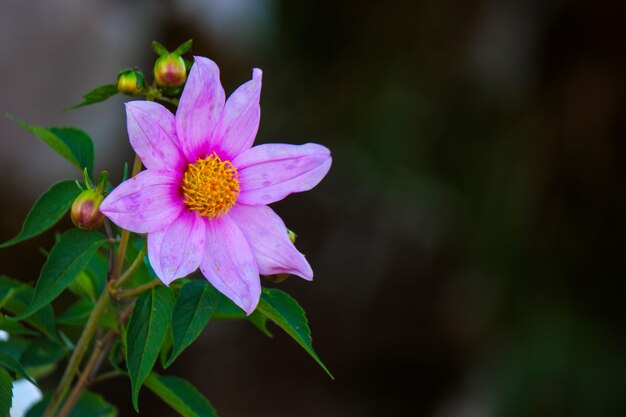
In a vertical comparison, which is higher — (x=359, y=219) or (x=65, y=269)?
(x=65, y=269)

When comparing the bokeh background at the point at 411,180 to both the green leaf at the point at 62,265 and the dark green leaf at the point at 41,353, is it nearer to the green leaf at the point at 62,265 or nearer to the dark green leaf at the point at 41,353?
the dark green leaf at the point at 41,353

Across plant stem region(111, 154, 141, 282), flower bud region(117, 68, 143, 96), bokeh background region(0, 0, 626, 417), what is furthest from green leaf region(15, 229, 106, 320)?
bokeh background region(0, 0, 626, 417)

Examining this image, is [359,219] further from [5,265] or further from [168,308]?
[168,308]

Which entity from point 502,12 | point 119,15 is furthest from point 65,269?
point 502,12

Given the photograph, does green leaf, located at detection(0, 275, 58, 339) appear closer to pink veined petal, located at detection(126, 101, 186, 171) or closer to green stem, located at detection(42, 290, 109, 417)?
green stem, located at detection(42, 290, 109, 417)

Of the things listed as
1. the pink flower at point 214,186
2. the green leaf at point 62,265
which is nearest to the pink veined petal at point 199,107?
the pink flower at point 214,186

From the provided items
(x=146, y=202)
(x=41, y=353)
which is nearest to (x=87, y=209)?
(x=146, y=202)

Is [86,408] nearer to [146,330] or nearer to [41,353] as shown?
[41,353]
